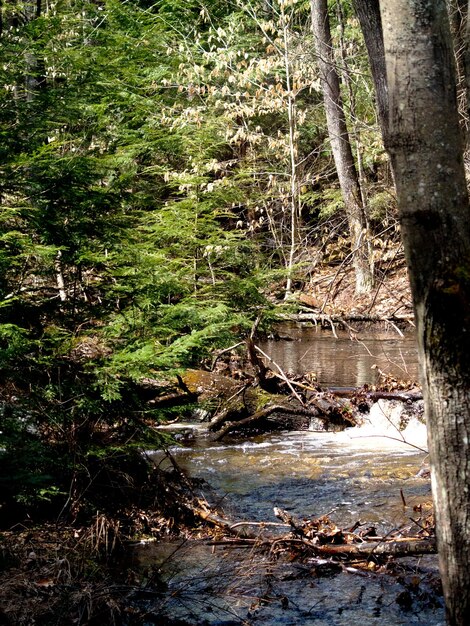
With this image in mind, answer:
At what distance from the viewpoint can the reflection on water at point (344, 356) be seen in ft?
36.9

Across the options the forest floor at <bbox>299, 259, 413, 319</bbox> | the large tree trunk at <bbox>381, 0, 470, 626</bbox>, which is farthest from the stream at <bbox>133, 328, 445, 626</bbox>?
the forest floor at <bbox>299, 259, 413, 319</bbox>

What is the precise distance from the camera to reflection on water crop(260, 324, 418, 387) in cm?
1125

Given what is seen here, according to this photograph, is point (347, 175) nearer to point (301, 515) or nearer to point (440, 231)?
point (301, 515)

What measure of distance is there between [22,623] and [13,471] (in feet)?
2.55

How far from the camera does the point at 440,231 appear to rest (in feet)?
9.14

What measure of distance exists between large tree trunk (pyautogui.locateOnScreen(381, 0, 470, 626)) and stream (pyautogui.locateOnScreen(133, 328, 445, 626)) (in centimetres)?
180

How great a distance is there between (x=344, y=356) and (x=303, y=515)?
23.2 feet

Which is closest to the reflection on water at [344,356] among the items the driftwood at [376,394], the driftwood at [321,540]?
the driftwood at [376,394]

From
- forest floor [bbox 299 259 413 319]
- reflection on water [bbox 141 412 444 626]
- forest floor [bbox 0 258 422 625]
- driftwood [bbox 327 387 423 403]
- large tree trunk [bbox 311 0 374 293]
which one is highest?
large tree trunk [bbox 311 0 374 293]

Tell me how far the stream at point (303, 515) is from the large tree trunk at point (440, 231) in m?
1.80

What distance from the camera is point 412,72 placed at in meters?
2.82

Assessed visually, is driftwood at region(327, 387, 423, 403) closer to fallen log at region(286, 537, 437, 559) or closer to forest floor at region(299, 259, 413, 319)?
fallen log at region(286, 537, 437, 559)

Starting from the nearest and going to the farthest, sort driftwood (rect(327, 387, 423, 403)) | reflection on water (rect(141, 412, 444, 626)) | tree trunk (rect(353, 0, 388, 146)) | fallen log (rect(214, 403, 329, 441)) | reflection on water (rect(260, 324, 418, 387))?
reflection on water (rect(141, 412, 444, 626))
tree trunk (rect(353, 0, 388, 146))
fallen log (rect(214, 403, 329, 441))
driftwood (rect(327, 387, 423, 403))
reflection on water (rect(260, 324, 418, 387))

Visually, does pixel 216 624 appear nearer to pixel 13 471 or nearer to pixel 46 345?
pixel 13 471
